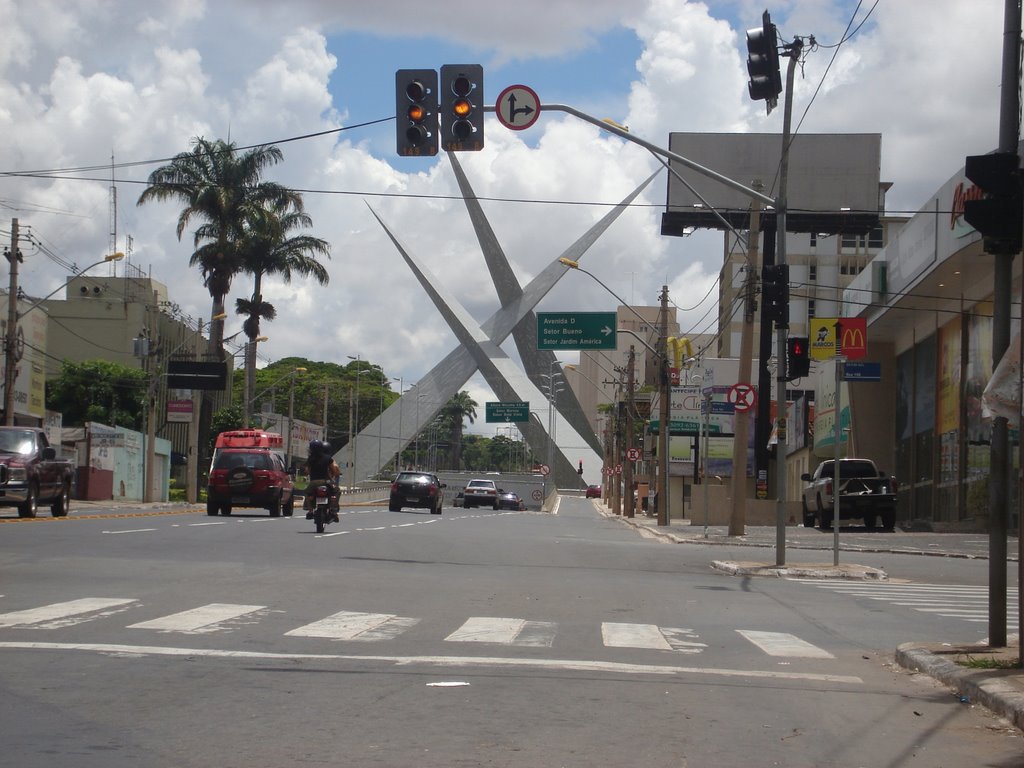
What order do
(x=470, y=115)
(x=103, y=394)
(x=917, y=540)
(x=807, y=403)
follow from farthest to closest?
(x=103, y=394) < (x=807, y=403) < (x=917, y=540) < (x=470, y=115)

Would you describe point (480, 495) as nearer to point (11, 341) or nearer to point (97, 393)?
point (97, 393)

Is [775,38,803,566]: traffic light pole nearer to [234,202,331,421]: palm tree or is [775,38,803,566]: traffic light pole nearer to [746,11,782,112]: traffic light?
[746,11,782,112]: traffic light

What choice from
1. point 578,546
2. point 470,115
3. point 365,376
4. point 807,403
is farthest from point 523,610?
point 365,376

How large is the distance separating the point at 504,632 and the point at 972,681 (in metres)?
3.99

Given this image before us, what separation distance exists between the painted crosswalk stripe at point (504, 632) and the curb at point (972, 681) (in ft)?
9.40

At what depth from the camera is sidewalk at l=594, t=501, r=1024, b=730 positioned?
8.02 m

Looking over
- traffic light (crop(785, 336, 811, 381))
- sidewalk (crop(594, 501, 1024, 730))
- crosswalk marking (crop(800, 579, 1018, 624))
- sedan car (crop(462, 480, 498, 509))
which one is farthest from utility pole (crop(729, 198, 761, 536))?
sedan car (crop(462, 480, 498, 509))

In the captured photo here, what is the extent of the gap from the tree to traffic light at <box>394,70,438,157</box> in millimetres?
62734

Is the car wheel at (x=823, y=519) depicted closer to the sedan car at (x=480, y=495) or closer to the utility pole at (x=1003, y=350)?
the sedan car at (x=480, y=495)

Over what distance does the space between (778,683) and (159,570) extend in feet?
28.7

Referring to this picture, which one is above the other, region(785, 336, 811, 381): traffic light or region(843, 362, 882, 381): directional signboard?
region(843, 362, 882, 381): directional signboard

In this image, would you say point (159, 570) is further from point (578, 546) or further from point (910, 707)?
point (578, 546)

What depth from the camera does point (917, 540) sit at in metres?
32.3

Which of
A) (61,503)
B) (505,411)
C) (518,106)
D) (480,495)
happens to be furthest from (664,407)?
(505,411)
